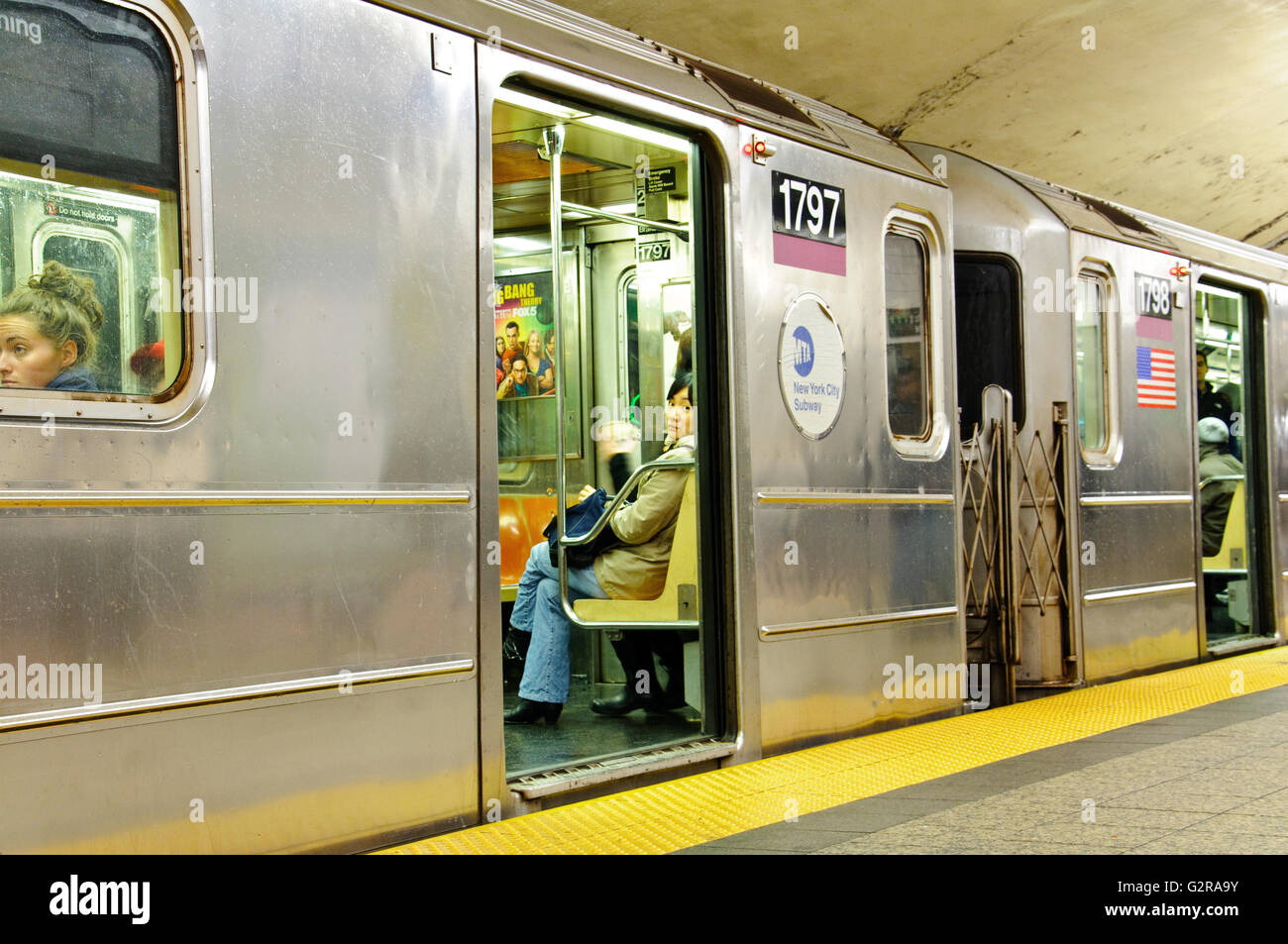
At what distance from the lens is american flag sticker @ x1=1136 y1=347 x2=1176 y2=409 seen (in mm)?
7250

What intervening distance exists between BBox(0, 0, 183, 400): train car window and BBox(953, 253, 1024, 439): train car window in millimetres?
4514

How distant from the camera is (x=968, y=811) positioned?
3.95 m

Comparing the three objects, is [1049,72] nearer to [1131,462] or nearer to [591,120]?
[1131,462]

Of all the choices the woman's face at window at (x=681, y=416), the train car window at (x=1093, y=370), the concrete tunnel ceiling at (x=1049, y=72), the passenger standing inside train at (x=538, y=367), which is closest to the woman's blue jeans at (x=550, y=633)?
the woman's face at window at (x=681, y=416)

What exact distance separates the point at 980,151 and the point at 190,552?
26.3 ft

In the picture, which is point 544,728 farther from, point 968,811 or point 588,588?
point 968,811

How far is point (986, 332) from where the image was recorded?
6.79m

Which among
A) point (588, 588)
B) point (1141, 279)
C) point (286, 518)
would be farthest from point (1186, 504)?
point (286, 518)
